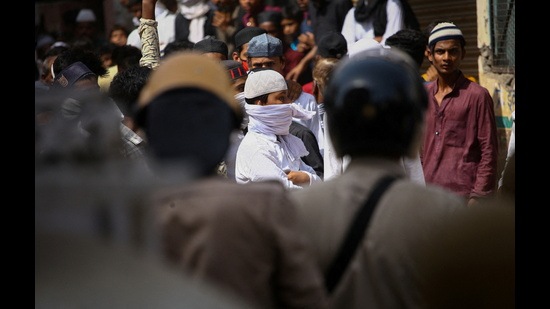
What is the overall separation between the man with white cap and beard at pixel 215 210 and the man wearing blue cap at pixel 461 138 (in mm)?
4275

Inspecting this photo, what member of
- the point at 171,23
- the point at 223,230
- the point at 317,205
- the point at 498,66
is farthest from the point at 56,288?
the point at 171,23

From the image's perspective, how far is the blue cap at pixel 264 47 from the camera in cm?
761

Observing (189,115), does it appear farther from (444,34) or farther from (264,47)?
(264,47)

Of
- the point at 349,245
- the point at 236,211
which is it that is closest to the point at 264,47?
the point at 349,245

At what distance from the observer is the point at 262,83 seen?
20.1ft

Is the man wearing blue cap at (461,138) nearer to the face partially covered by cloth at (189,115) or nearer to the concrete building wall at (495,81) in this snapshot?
the concrete building wall at (495,81)

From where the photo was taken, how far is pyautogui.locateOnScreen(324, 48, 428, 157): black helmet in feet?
9.21

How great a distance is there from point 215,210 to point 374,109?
23.5 inches

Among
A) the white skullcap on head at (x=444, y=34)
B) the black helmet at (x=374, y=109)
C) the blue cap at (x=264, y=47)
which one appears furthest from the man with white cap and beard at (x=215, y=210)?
the blue cap at (x=264, y=47)

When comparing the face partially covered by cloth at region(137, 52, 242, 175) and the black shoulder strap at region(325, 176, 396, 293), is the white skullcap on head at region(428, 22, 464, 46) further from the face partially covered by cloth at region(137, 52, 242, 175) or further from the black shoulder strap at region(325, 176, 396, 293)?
the face partially covered by cloth at region(137, 52, 242, 175)

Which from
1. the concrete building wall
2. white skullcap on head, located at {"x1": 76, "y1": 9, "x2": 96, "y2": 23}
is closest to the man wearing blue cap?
the concrete building wall
